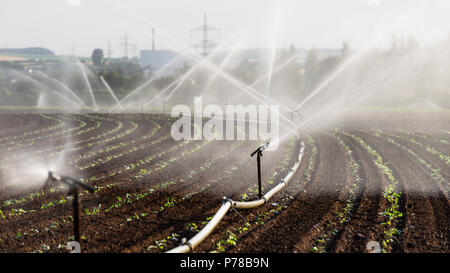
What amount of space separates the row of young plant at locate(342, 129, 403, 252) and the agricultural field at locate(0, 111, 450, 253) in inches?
1.3

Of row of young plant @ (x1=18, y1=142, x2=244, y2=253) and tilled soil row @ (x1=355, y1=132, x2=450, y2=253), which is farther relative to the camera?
row of young plant @ (x1=18, y1=142, x2=244, y2=253)

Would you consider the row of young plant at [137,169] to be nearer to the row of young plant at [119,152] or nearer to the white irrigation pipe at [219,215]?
the row of young plant at [119,152]

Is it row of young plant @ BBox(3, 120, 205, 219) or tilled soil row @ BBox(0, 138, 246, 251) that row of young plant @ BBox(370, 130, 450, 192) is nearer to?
tilled soil row @ BBox(0, 138, 246, 251)

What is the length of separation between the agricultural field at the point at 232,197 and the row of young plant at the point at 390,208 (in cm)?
3

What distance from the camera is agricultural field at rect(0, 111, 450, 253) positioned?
713cm

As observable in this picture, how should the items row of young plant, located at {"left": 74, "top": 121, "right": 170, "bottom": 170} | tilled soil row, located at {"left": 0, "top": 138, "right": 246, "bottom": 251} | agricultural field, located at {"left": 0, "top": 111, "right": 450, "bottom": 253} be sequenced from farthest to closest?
row of young plant, located at {"left": 74, "top": 121, "right": 170, "bottom": 170}
tilled soil row, located at {"left": 0, "top": 138, "right": 246, "bottom": 251}
agricultural field, located at {"left": 0, "top": 111, "right": 450, "bottom": 253}

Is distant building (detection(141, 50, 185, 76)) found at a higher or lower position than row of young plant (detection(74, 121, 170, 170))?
higher

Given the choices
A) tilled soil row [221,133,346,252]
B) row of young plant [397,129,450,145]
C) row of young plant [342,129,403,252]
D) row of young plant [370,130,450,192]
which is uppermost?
row of young plant [397,129,450,145]

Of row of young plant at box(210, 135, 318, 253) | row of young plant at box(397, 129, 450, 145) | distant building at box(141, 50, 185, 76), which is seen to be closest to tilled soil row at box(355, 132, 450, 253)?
row of young plant at box(210, 135, 318, 253)

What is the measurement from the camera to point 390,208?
8.98 metres

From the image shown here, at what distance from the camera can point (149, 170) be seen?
13.3m

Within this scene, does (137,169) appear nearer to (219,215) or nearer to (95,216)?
(95,216)
